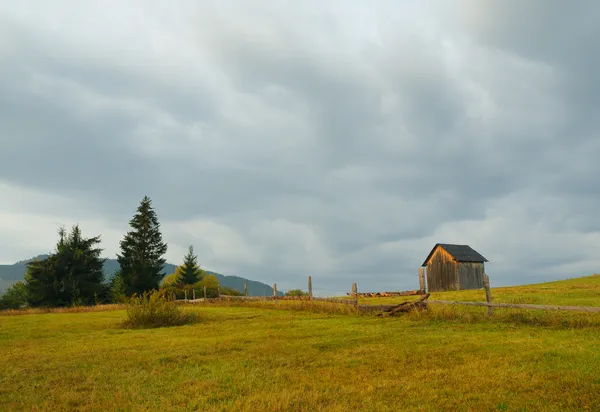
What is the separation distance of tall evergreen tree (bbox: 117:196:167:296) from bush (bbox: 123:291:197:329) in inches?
1373

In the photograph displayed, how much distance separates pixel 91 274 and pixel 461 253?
43.8 metres

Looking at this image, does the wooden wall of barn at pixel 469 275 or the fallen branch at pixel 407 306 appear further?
the wooden wall of barn at pixel 469 275

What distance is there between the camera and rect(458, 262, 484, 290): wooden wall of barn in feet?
168

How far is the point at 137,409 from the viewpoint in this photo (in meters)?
6.80

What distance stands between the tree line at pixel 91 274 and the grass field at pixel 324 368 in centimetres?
3498

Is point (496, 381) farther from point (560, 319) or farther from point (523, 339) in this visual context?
point (560, 319)

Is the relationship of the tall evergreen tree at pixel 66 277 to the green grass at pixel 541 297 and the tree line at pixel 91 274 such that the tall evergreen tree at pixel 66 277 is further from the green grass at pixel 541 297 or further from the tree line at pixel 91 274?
the green grass at pixel 541 297

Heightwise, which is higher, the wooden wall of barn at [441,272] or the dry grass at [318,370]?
the wooden wall of barn at [441,272]

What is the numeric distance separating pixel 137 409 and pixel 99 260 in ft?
168

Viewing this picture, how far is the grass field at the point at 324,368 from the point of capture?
6930 millimetres

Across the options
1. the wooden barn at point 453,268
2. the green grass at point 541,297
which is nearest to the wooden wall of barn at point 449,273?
the wooden barn at point 453,268

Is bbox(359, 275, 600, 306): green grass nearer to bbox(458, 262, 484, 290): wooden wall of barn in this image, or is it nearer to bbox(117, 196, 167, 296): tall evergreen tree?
bbox(458, 262, 484, 290): wooden wall of barn

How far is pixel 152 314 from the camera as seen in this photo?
20531 millimetres

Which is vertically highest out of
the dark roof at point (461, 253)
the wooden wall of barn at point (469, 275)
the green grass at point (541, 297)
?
the dark roof at point (461, 253)
